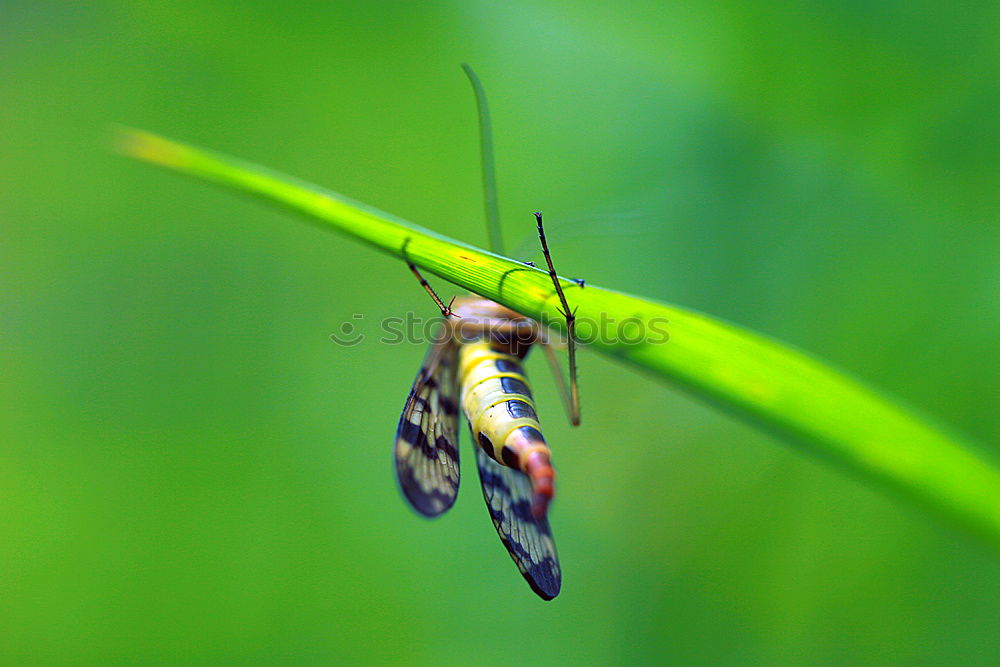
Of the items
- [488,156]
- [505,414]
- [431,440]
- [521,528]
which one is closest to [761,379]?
[505,414]

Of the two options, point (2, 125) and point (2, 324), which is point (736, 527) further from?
point (2, 125)

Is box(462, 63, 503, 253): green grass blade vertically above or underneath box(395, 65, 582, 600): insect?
above

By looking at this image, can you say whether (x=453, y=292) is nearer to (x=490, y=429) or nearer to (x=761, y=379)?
(x=490, y=429)

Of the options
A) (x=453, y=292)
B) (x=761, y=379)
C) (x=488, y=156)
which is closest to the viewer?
(x=761, y=379)

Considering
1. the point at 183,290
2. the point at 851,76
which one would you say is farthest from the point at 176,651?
the point at 851,76

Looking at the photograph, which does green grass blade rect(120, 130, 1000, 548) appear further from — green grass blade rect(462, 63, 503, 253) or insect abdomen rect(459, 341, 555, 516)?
green grass blade rect(462, 63, 503, 253)

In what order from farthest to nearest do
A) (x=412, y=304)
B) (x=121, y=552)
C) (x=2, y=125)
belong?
(x=2, y=125)
(x=412, y=304)
(x=121, y=552)

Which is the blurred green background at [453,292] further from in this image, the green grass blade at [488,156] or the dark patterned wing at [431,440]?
the dark patterned wing at [431,440]

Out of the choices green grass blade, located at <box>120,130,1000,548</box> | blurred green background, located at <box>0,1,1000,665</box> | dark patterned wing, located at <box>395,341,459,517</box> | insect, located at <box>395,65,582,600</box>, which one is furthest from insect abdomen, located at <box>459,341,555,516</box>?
blurred green background, located at <box>0,1,1000,665</box>
